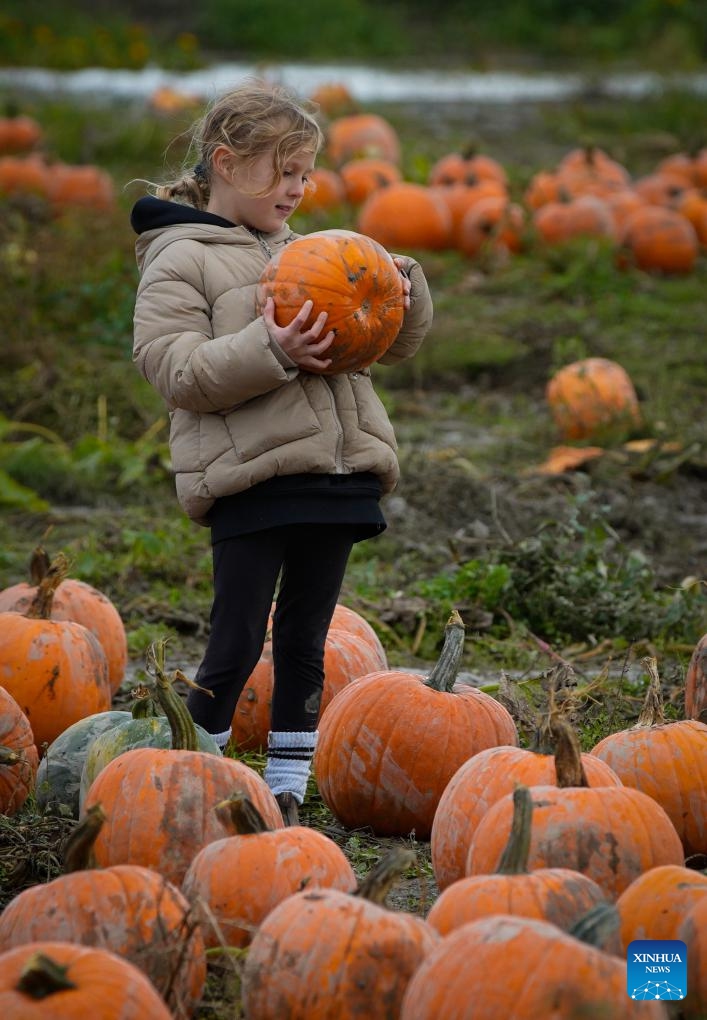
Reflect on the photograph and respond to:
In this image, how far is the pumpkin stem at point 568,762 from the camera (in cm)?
284

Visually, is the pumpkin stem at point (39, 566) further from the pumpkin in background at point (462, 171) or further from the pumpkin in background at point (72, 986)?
the pumpkin in background at point (462, 171)

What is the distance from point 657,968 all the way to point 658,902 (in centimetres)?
15

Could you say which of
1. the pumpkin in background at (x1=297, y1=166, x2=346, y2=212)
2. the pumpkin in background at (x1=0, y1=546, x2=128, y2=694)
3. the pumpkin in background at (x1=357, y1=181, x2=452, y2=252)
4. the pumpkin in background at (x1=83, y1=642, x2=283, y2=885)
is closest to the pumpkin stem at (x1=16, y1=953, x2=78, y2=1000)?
the pumpkin in background at (x1=83, y1=642, x2=283, y2=885)

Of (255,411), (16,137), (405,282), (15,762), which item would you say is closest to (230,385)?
(255,411)

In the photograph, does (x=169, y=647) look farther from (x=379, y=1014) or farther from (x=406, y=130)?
(x=406, y=130)

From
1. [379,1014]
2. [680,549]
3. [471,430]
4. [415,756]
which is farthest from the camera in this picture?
[471,430]

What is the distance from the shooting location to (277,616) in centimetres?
373

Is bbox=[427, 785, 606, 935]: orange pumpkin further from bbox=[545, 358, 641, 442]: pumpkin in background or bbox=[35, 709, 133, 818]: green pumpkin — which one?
bbox=[545, 358, 641, 442]: pumpkin in background

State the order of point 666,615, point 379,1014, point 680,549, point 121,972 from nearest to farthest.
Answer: point 121,972 → point 379,1014 → point 666,615 → point 680,549

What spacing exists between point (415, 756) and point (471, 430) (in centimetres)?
478

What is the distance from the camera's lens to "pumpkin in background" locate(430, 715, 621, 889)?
2.97 m

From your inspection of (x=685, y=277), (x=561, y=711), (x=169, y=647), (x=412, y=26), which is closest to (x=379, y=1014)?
(x=561, y=711)

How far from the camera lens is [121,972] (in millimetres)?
Answer: 2189

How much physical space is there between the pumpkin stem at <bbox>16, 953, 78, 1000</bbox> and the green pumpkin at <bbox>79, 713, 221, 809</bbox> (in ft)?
3.44
